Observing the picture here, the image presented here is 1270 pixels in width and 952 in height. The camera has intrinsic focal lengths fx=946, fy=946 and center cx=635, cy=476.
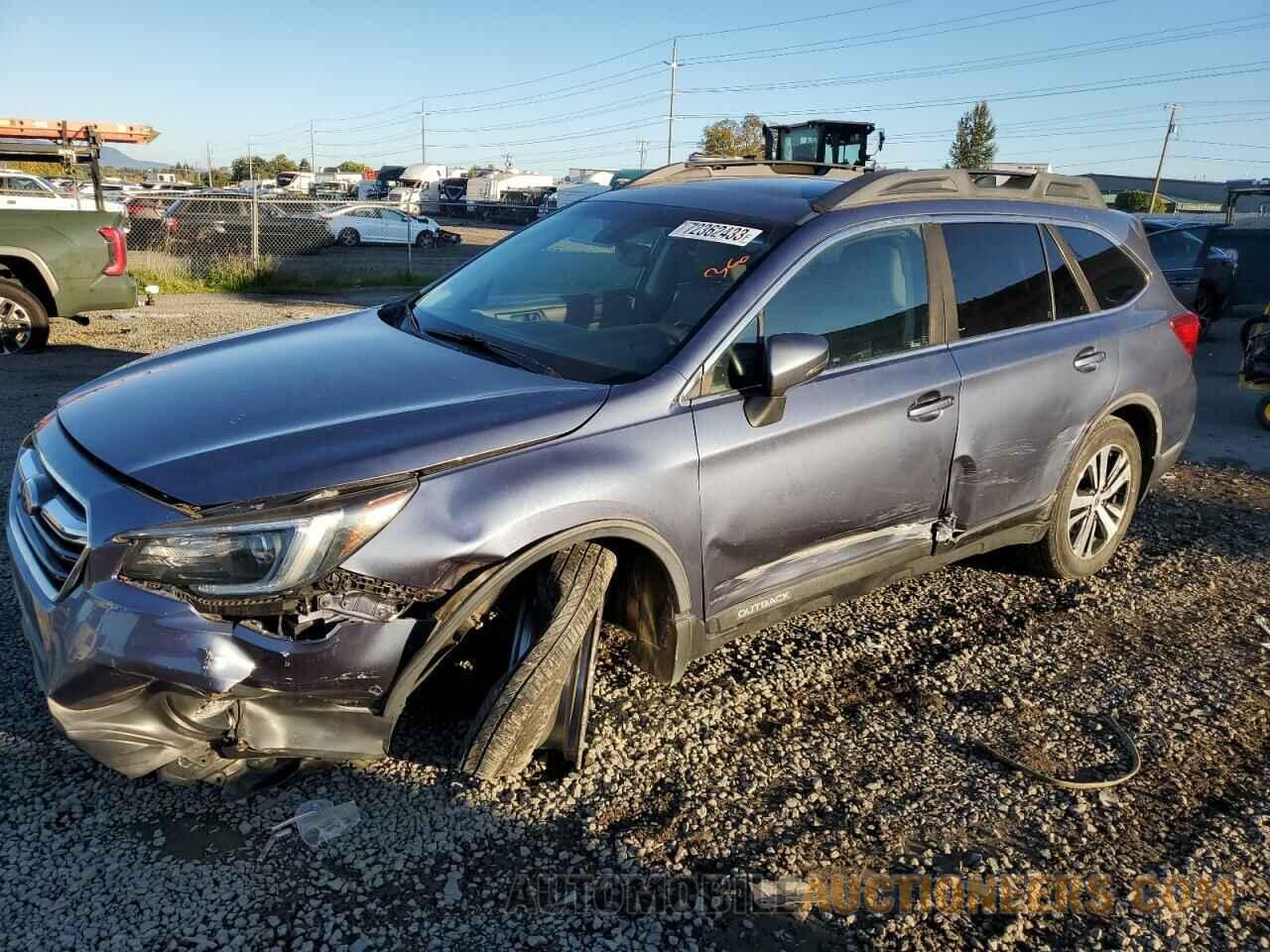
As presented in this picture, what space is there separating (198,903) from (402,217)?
98.6ft

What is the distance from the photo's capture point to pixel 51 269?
9148 millimetres

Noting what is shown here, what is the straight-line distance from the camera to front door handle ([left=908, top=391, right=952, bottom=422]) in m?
3.59

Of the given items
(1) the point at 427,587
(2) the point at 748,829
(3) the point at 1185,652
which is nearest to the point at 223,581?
(1) the point at 427,587

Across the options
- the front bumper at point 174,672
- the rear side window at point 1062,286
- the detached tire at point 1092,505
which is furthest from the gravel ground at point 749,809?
the rear side window at point 1062,286

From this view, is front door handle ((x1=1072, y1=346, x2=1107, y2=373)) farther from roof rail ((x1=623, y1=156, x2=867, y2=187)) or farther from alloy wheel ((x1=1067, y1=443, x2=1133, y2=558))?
roof rail ((x1=623, y1=156, x2=867, y2=187))

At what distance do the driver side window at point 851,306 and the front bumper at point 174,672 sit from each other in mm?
1430

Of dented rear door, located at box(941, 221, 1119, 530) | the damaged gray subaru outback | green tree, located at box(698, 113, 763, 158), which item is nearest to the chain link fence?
the damaged gray subaru outback

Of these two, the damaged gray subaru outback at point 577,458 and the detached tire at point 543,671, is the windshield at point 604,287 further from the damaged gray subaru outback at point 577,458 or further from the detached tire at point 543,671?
the detached tire at point 543,671

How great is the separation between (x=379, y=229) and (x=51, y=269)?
21390mm

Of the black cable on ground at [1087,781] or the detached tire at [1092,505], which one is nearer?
the black cable on ground at [1087,781]

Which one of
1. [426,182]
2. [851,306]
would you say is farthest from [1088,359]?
[426,182]

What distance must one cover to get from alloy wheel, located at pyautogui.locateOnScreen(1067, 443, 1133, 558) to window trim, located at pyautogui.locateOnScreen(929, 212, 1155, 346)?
68cm

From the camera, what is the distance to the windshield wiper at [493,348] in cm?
315

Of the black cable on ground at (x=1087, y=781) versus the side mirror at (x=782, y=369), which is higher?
the side mirror at (x=782, y=369)
